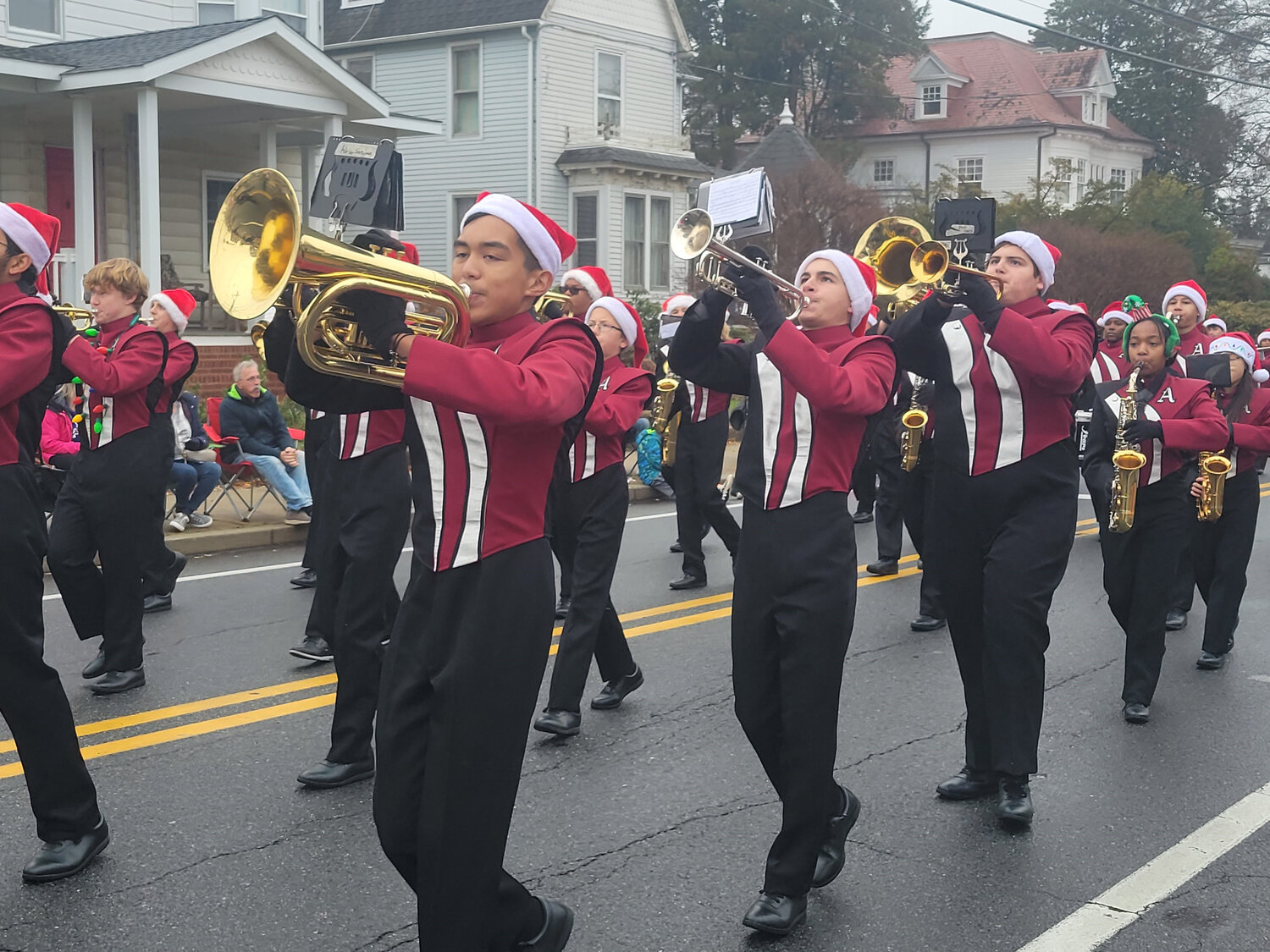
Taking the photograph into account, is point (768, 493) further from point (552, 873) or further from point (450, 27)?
point (450, 27)

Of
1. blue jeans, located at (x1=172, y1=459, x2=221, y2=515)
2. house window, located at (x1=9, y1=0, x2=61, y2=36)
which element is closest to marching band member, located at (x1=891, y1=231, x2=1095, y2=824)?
blue jeans, located at (x1=172, y1=459, x2=221, y2=515)

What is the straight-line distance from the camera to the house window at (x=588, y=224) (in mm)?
29250

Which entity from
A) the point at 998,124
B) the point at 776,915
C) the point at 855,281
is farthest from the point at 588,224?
the point at 998,124

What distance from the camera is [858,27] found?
52.3m

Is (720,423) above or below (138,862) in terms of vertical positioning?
above

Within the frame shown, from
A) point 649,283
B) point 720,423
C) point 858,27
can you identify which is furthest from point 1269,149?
point 720,423

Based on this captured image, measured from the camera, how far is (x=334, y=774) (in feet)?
18.0


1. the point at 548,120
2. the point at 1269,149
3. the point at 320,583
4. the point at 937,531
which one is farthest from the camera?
the point at 1269,149

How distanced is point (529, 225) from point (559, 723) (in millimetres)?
3092

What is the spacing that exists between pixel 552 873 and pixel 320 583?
2.35 m

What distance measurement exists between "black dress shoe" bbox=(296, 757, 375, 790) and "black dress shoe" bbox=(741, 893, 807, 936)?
71.3 inches

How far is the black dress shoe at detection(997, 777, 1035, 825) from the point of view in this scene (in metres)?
5.19

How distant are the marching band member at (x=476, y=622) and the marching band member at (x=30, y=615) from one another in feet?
5.04

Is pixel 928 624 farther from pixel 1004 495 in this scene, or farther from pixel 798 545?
pixel 798 545
